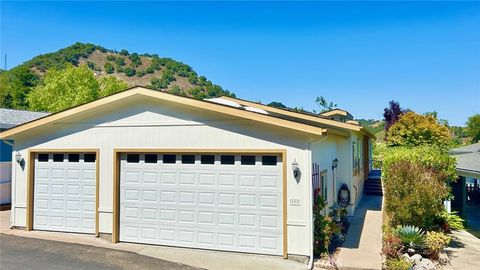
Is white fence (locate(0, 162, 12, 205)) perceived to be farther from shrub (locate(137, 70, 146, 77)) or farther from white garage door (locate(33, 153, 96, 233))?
shrub (locate(137, 70, 146, 77))

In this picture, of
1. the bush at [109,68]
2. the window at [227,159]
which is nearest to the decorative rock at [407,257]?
the window at [227,159]

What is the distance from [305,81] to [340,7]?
28.7m

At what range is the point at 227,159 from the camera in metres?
9.76

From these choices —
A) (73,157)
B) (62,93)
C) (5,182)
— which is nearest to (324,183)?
(73,157)

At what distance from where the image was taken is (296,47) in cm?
2920

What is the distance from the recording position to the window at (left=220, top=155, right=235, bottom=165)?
31.8 ft

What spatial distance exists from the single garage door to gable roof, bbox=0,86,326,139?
1040mm

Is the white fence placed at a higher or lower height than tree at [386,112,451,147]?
lower

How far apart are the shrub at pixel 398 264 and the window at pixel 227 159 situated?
4492 mm

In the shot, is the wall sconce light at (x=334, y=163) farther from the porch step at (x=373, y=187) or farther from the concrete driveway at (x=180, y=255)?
the porch step at (x=373, y=187)

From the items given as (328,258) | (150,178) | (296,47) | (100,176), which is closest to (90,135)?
(100,176)

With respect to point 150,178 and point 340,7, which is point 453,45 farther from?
point 150,178

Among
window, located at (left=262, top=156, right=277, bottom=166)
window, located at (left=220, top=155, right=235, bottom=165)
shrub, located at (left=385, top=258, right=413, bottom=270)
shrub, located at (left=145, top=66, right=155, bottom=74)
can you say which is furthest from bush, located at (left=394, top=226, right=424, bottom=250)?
shrub, located at (left=145, top=66, right=155, bottom=74)

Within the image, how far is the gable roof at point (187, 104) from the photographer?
8734 mm
